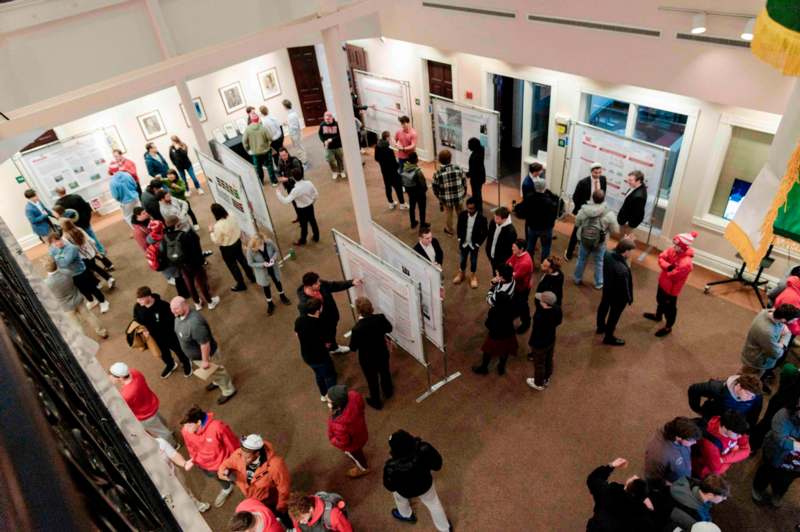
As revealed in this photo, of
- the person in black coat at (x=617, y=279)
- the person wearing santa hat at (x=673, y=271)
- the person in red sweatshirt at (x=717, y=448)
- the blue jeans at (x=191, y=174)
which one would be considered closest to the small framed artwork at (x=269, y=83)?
the blue jeans at (x=191, y=174)

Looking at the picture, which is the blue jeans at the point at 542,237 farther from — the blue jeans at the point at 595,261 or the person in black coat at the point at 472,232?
the person in black coat at the point at 472,232

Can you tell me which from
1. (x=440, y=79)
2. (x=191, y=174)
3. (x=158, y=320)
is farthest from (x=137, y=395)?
(x=440, y=79)

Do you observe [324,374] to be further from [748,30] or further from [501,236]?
[748,30]

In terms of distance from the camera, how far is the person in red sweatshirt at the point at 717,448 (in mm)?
4340

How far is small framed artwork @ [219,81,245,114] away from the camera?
11727 millimetres

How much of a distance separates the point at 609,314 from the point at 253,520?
4.55 metres

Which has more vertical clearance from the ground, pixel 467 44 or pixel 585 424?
pixel 467 44

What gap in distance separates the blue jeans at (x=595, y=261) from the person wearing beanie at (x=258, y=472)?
470 centimetres

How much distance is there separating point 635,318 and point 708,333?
835 mm

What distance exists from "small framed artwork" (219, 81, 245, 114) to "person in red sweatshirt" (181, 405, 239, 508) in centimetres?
883

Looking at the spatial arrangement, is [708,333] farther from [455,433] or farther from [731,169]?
[455,433]

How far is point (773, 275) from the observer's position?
696cm

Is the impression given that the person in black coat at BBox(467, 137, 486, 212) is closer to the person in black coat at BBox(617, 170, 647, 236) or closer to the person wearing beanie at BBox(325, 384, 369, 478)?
the person in black coat at BBox(617, 170, 647, 236)

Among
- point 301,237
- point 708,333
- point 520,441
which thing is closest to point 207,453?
point 520,441
